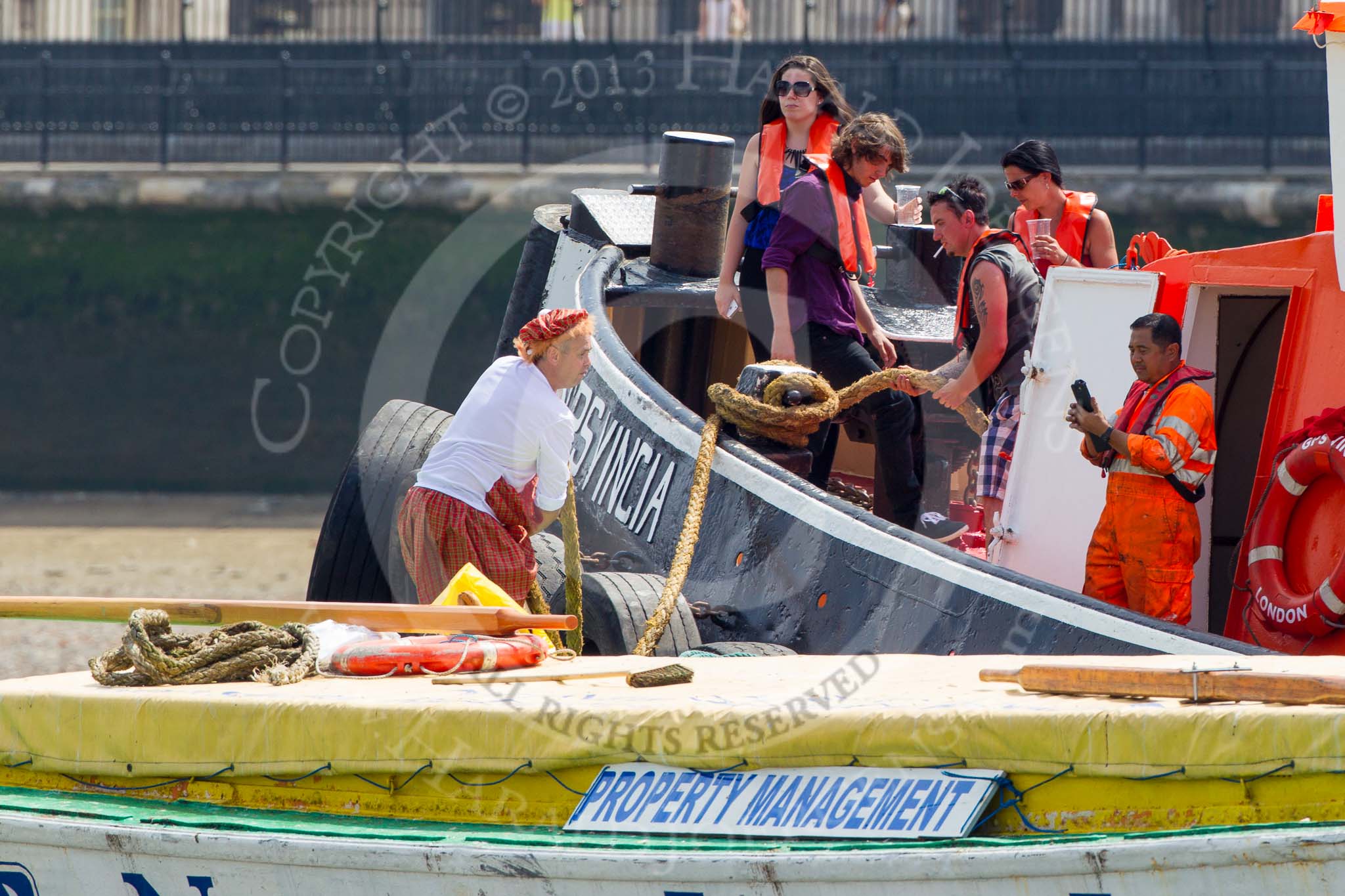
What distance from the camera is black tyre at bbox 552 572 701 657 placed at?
18.1ft

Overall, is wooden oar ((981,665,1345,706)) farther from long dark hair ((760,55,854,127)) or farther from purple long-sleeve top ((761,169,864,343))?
long dark hair ((760,55,854,127))

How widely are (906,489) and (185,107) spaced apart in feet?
46.7

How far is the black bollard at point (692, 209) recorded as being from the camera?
7703 millimetres

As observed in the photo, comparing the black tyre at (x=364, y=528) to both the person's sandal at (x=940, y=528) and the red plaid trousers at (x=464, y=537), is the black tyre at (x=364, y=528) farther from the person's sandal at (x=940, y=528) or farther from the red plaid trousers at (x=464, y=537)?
the person's sandal at (x=940, y=528)

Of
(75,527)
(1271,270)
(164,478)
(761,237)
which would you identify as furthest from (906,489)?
(164,478)

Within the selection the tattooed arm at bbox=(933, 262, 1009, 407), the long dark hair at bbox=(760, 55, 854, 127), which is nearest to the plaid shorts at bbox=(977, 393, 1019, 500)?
the tattooed arm at bbox=(933, 262, 1009, 407)

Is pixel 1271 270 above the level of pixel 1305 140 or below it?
below

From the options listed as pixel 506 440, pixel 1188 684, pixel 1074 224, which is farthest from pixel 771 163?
pixel 1188 684

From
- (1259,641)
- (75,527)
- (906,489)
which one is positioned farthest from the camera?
(75,527)

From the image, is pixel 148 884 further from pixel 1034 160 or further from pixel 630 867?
pixel 1034 160

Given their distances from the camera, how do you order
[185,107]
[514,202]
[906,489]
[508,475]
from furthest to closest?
[185,107] < [514,202] < [906,489] < [508,475]

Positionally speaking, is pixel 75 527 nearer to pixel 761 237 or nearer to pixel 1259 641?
pixel 761 237

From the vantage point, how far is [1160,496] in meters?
4.85

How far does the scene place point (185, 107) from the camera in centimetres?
1850
